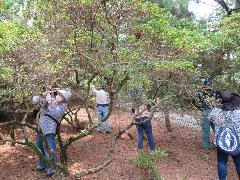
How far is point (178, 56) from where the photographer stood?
306 inches

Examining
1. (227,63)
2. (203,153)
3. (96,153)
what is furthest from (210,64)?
(96,153)

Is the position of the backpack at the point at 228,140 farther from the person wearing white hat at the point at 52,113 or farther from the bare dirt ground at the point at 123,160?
the person wearing white hat at the point at 52,113

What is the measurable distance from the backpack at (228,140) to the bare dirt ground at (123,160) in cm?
154

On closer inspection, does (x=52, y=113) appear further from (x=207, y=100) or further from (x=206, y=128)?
(x=206, y=128)

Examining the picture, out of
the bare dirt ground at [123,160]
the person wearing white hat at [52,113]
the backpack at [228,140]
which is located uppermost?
the person wearing white hat at [52,113]

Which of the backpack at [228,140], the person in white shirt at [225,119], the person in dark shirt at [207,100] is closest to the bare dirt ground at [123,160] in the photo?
the person in dark shirt at [207,100]

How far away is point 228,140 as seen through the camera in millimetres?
6855

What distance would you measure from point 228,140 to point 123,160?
9.16 ft

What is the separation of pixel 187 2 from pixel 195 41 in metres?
8.57

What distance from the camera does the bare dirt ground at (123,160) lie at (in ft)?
26.3

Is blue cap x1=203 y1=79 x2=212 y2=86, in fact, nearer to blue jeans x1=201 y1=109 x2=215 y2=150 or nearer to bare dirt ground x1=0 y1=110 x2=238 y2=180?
blue jeans x1=201 y1=109 x2=215 y2=150

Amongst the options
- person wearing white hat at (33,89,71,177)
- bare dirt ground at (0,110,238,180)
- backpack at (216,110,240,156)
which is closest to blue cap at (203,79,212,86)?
bare dirt ground at (0,110,238,180)

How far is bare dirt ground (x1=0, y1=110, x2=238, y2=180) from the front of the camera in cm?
802

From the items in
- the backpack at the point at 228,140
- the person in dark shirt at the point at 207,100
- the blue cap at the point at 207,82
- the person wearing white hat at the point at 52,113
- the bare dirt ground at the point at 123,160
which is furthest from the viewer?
the blue cap at the point at 207,82
